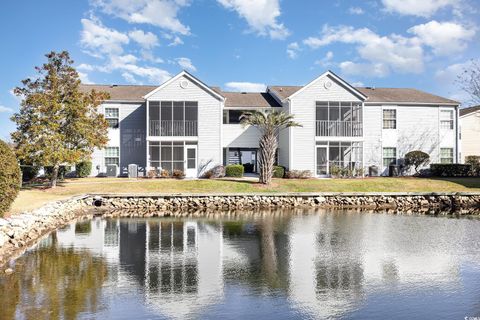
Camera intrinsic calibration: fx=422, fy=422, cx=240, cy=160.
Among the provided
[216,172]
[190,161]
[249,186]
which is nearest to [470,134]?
[249,186]

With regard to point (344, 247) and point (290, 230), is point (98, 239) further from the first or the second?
point (344, 247)

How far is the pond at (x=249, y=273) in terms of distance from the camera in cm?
973

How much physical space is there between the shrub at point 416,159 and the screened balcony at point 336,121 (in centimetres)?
528

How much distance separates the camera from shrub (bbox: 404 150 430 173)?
1513 inches

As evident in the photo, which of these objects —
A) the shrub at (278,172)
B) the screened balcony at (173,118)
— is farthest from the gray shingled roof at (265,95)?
the shrub at (278,172)

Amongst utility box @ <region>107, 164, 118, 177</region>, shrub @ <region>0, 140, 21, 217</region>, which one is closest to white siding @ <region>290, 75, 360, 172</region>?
utility box @ <region>107, 164, 118, 177</region>

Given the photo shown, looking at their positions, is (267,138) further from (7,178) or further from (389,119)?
(7,178)

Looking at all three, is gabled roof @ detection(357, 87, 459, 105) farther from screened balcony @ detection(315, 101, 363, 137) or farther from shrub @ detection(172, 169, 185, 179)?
shrub @ detection(172, 169, 185, 179)

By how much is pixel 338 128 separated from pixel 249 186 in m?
10.9

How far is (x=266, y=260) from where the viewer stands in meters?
14.4

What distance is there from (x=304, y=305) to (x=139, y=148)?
30341mm

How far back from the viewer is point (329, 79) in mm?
37469

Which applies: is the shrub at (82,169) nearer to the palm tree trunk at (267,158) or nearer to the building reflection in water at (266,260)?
the building reflection in water at (266,260)

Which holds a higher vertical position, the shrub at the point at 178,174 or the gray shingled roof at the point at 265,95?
the gray shingled roof at the point at 265,95
